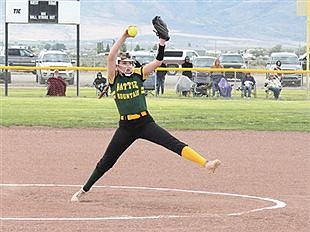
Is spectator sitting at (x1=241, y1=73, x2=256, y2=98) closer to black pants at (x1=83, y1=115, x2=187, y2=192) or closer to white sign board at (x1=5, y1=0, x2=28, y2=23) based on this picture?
white sign board at (x1=5, y1=0, x2=28, y2=23)

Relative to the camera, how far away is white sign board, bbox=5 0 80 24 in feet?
113

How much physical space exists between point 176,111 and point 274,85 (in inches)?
197

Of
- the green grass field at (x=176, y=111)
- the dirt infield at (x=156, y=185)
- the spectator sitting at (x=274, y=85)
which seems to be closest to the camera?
the dirt infield at (x=156, y=185)

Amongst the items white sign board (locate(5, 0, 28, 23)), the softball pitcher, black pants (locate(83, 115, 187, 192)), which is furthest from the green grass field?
the softball pitcher

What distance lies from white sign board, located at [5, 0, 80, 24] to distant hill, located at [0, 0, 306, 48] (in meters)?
119

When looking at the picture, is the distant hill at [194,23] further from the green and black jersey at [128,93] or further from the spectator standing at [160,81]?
the green and black jersey at [128,93]

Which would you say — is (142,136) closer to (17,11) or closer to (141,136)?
(141,136)

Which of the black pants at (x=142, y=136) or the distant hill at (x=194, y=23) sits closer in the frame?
the black pants at (x=142, y=136)

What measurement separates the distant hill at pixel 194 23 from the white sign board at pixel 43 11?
119m

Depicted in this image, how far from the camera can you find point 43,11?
34.5 m

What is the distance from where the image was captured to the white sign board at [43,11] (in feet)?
113

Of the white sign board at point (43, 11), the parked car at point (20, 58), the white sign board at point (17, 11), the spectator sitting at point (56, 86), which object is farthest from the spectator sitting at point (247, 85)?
the parked car at point (20, 58)

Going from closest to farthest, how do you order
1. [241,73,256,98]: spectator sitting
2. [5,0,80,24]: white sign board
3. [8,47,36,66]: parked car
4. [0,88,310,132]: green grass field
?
1. [0,88,310,132]: green grass field
2. [241,73,256,98]: spectator sitting
3. [5,0,80,24]: white sign board
4. [8,47,36,66]: parked car

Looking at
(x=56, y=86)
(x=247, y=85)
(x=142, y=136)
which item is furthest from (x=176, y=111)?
(x=142, y=136)
